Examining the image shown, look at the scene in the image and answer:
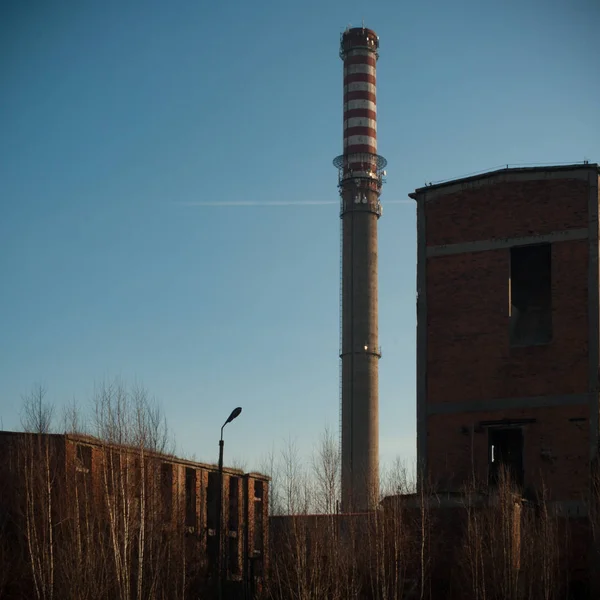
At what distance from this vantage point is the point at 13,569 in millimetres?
23422

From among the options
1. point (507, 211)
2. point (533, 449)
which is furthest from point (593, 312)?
point (533, 449)

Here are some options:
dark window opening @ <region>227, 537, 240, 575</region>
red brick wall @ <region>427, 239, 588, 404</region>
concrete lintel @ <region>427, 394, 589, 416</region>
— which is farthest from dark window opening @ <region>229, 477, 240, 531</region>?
red brick wall @ <region>427, 239, 588, 404</region>

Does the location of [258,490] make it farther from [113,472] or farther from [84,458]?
[113,472]

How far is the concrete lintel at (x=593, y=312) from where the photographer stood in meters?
28.8

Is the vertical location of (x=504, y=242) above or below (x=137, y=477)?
above

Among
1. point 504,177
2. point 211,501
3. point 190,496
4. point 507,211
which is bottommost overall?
point 211,501

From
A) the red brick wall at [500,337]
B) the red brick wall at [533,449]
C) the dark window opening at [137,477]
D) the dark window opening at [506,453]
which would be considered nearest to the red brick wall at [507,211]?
the red brick wall at [500,337]

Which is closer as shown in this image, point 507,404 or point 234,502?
point 507,404

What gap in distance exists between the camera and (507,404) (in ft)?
98.3

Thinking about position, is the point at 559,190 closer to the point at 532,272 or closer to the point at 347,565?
the point at 532,272

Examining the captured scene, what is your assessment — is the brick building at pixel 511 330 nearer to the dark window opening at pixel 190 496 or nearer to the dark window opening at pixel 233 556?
the dark window opening at pixel 233 556

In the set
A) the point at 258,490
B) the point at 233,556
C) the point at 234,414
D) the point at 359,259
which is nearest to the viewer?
the point at 234,414

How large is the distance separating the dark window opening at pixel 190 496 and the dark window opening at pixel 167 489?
122 centimetres

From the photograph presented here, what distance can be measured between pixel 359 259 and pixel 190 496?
27832mm
